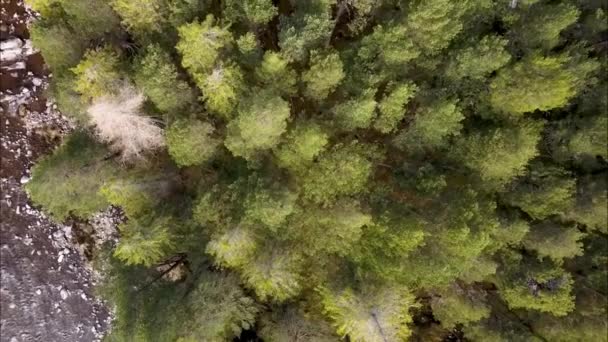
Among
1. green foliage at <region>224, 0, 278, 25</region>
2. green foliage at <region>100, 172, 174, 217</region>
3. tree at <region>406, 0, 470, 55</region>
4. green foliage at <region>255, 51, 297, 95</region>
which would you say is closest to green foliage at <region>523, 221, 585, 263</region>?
tree at <region>406, 0, 470, 55</region>

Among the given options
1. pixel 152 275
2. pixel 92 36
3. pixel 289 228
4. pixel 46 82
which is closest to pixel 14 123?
pixel 46 82

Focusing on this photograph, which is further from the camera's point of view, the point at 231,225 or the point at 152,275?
the point at 152,275

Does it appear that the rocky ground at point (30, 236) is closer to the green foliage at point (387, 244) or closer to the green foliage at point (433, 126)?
the green foliage at point (387, 244)

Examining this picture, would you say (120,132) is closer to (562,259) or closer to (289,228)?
(289,228)

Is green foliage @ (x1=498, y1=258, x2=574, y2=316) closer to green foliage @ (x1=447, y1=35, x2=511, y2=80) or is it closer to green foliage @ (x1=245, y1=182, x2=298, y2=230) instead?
green foliage @ (x1=447, y1=35, x2=511, y2=80)

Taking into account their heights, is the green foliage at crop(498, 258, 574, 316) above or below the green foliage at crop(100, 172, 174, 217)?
below

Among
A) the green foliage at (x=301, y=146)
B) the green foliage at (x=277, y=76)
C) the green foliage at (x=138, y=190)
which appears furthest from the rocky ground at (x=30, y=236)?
the green foliage at (x=277, y=76)
